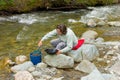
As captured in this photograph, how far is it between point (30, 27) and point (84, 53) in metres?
5.42

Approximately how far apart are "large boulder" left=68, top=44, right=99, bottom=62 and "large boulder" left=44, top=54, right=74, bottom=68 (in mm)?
394

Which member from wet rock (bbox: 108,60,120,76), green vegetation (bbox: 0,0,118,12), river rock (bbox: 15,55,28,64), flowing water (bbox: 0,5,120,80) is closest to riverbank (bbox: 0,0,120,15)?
green vegetation (bbox: 0,0,118,12)

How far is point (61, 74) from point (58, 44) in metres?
1.17

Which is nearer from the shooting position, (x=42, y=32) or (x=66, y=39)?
(x=66, y=39)

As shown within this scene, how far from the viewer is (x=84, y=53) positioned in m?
7.65

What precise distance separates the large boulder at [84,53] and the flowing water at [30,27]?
5.61 feet

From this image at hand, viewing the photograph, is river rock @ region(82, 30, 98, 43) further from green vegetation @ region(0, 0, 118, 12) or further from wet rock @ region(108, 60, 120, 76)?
green vegetation @ region(0, 0, 118, 12)

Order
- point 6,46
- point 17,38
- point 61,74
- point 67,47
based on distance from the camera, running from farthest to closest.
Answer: point 17,38
point 6,46
point 67,47
point 61,74

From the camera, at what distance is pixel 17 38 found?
10547mm

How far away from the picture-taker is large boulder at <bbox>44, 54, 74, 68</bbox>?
23.1 ft

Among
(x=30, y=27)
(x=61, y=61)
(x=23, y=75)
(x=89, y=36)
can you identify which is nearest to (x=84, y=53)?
(x=61, y=61)

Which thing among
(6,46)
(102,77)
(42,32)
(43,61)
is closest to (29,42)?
(6,46)

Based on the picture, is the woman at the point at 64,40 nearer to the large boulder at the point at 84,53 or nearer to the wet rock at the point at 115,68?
the large boulder at the point at 84,53

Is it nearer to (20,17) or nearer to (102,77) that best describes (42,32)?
(20,17)
